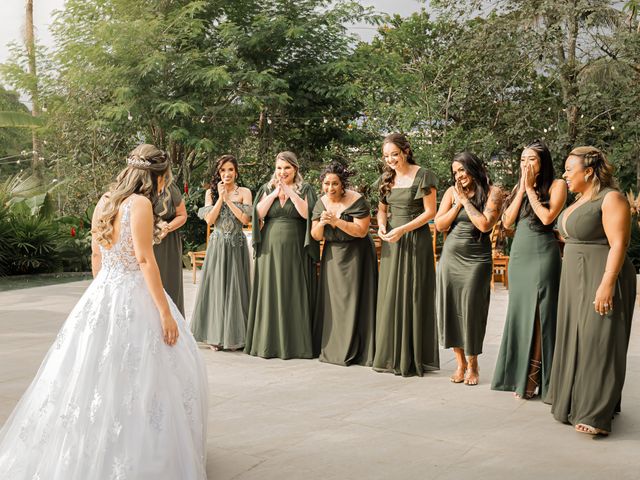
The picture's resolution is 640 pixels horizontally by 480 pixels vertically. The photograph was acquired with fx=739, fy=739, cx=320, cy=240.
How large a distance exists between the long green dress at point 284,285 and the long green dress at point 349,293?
0.84ft

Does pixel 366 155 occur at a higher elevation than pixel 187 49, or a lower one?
lower

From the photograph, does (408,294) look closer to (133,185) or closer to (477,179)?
(477,179)

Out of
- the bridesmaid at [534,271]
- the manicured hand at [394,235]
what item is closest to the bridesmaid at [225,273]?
the manicured hand at [394,235]

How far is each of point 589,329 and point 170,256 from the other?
3.85 m

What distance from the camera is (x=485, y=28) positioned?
1518 cm

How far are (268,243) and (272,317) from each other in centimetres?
69

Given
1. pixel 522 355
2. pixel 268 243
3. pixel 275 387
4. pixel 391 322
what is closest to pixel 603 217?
pixel 522 355

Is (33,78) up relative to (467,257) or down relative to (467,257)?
up

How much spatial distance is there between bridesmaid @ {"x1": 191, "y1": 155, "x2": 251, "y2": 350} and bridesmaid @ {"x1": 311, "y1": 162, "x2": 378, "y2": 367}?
97cm

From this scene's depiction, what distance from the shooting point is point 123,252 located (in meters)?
3.55

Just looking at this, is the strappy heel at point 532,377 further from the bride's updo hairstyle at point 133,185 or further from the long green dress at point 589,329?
the bride's updo hairstyle at point 133,185

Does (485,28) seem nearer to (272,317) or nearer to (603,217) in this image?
(272,317)

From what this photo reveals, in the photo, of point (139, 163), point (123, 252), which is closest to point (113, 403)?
point (123, 252)

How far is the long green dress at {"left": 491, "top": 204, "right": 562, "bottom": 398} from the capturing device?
5.19 m
